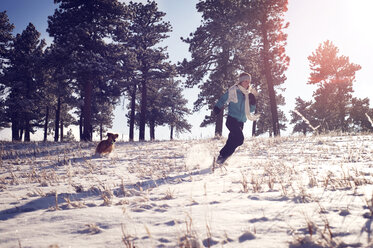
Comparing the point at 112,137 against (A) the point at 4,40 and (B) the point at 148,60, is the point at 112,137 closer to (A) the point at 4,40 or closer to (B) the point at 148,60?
(B) the point at 148,60

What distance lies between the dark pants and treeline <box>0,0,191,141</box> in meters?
12.0

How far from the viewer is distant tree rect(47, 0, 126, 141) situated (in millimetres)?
14531

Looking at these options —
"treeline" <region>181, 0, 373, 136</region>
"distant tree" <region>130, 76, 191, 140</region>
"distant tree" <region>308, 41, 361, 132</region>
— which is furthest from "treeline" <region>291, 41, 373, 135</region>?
"distant tree" <region>130, 76, 191, 140</region>

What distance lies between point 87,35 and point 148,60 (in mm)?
7474

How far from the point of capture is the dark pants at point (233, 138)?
4.98 meters

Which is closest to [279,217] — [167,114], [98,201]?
[98,201]

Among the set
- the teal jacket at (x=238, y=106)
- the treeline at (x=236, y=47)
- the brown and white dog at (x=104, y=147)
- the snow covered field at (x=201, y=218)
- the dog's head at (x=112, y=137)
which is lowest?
the snow covered field at (x=201, y=218)

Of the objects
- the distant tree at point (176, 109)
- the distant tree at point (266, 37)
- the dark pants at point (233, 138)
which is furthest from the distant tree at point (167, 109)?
the dark pants at point (233, 138)

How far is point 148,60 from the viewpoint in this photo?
2175 centimetres

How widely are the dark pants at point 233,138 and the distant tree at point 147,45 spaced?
17029 millimetres

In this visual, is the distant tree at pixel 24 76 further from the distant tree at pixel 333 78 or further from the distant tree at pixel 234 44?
the distant tree at pixel 333 78

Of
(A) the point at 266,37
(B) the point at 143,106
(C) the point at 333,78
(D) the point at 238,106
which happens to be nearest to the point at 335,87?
(C) the point at 333,78

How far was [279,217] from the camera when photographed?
1.68 metres

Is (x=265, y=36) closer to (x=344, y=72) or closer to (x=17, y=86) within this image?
(x=344, y=72)
